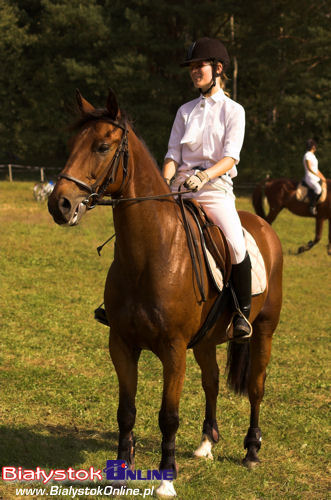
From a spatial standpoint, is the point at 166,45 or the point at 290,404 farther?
the point at 166,45

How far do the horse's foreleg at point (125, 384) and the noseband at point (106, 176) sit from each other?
1.26 meters

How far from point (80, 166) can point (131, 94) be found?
3616cm

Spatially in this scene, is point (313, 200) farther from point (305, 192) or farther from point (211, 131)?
point (211, 131)

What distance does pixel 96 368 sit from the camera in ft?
27.2

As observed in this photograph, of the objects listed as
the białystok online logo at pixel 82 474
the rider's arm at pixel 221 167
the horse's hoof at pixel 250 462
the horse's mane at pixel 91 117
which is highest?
the horse's mane at pixel 91 117

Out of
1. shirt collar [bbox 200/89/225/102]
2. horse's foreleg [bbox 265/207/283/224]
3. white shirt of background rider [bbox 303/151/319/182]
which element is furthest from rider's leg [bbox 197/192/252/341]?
horse's foreleg [bbox 265/207/283/224]

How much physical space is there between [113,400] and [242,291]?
8.84 ft

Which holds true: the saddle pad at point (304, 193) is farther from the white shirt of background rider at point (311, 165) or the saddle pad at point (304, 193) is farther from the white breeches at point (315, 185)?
the white shirt of background rider at point (311, 165)

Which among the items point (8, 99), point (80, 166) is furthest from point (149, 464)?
point (8, 99)

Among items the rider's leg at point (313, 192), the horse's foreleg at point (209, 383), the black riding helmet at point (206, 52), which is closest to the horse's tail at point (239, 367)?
the horse's foreleg at point (209, 383)

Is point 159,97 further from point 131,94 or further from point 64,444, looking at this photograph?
point 64,444

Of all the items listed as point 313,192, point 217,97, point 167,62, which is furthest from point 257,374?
point 167,62

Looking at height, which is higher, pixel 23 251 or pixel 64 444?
pixel 64 444

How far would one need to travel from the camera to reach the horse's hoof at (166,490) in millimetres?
4812
